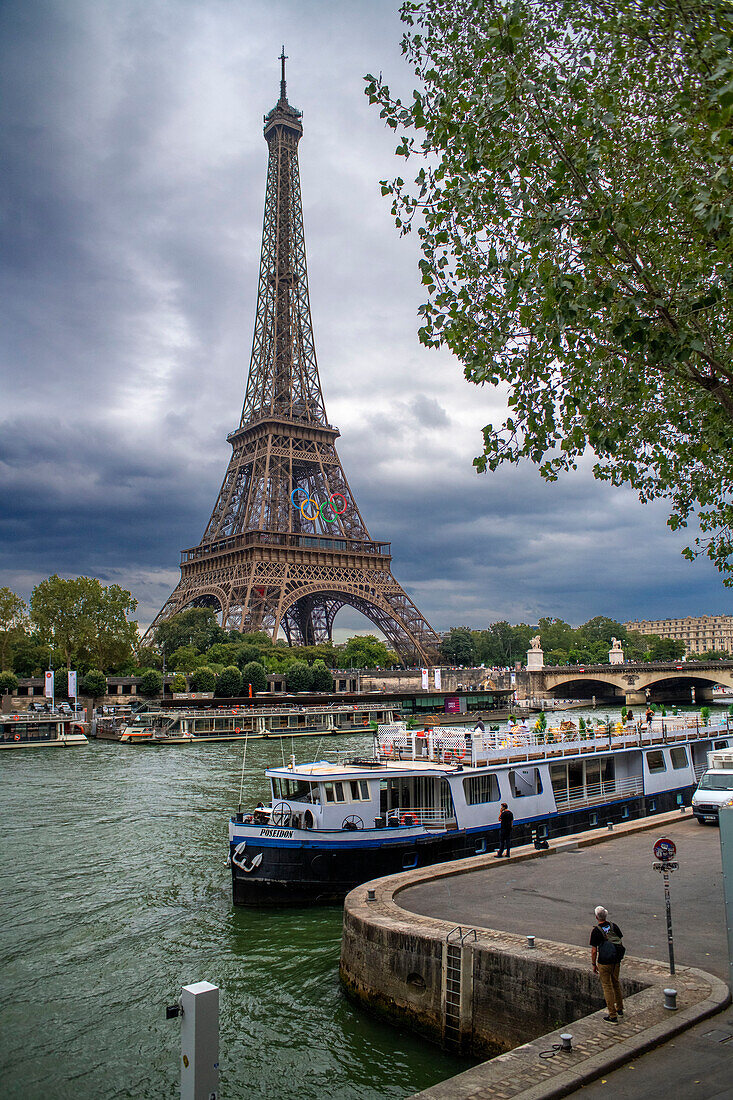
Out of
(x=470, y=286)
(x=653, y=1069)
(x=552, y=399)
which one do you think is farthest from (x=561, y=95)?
(x=653, y=1069)

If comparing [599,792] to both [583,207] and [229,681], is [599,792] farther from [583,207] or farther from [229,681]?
[229,681]

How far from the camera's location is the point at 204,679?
78.9 meters

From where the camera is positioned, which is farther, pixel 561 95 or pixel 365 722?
pixel 365 722

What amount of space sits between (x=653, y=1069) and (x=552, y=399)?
695 cm

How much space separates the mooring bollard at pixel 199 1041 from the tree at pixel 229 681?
73158mm

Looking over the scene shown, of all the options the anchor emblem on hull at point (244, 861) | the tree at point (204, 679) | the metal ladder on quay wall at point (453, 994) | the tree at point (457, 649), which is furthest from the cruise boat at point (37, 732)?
the tree at point (457, 649)

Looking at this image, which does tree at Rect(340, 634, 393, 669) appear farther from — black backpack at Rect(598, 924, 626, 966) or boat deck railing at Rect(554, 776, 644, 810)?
black backpack at Rect(598, 924, 626, 966)

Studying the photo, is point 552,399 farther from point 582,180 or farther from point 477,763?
point 477,763

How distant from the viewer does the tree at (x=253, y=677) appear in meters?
81.0

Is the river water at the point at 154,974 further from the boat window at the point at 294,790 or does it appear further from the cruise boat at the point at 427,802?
the boat window at the point at 294,790

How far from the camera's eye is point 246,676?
8119 cm

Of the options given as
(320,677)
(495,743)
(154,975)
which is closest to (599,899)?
(154,975)

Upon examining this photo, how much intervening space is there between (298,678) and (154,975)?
70.1m

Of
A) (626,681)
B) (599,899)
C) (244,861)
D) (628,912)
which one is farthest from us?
(626,681)
